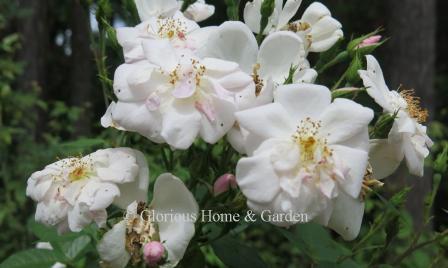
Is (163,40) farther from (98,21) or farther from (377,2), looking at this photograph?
(377,2)

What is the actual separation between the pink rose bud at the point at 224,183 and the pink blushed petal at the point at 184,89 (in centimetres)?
14

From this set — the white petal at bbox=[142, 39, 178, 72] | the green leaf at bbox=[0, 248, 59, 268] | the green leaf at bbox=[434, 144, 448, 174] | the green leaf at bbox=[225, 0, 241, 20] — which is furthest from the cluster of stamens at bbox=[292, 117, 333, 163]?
the green leaf at bbox=[0, 248, 59, 268]

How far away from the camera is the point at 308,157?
32.0 inches

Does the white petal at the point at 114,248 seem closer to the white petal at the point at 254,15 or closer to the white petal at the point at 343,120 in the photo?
the white petal at the point at 343,120

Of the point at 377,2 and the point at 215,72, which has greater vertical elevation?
the point at 215,72

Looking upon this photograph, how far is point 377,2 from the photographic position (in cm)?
623

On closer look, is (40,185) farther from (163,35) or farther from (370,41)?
(370,41)

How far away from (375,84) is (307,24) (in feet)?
0.66

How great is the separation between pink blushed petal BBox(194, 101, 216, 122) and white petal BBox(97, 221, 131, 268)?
0.65 feet

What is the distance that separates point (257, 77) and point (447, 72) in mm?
5817

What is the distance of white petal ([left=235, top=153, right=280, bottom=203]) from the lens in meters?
0.75

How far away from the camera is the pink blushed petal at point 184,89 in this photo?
2.69 feet

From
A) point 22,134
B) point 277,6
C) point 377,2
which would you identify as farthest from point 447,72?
point 277,6

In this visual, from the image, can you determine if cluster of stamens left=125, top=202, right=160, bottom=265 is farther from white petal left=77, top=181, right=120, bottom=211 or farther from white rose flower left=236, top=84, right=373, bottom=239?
white rose flower left=236, top=84, right=373, bottom=239
